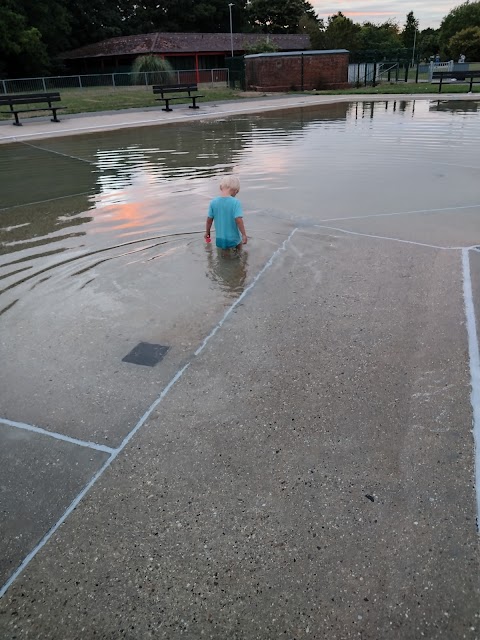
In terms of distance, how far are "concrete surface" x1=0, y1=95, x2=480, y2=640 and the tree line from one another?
37.6 meters

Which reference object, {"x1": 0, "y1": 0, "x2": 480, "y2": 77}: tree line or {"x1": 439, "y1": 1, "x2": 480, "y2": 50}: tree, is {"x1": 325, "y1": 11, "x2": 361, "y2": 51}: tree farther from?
{"x1": 439, "y1": 1, "x2": 480, "y2": 50}: tree

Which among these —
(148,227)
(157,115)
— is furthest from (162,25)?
(148,227)

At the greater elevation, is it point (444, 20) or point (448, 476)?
point (444, 20)

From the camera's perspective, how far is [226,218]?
597 cm

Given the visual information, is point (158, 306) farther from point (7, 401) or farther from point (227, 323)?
point (7, 401)

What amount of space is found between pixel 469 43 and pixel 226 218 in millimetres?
69814

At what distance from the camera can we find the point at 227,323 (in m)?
4.66

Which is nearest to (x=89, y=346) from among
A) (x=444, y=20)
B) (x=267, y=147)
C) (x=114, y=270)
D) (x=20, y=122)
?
(x=114, y=270)

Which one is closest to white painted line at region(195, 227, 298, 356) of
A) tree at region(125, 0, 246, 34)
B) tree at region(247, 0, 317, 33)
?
tree at region(125, 0, 246, 34)

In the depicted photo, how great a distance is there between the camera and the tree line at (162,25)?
47.7 metres

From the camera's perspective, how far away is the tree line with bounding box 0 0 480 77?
156 feet

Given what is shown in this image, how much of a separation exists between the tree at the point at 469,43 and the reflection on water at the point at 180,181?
176 feet

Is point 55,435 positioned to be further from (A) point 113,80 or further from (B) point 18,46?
(B) point 18,46

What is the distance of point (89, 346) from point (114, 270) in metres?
1.70
